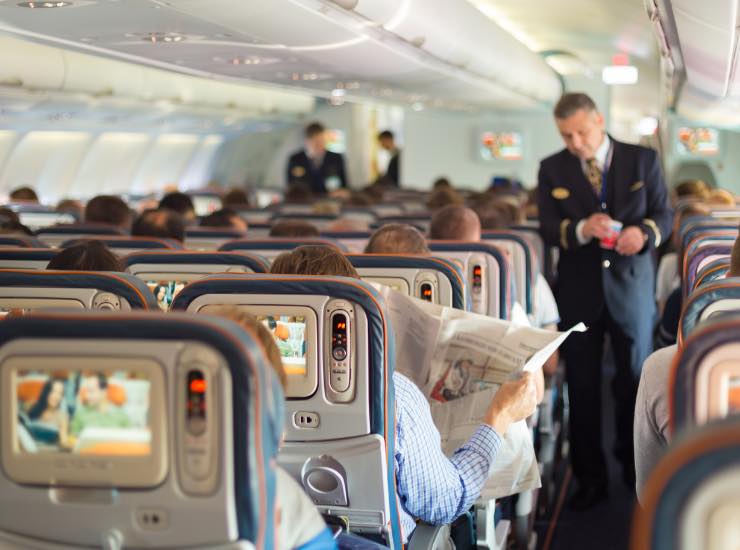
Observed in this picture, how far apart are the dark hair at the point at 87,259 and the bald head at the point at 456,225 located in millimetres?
2071

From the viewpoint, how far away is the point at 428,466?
3268 mm

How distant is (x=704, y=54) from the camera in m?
7.30

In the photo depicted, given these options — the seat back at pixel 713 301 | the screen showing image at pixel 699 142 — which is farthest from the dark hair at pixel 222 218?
the screen showing image at pixel 699 142

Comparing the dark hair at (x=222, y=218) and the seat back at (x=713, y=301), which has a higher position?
the seat back at (x=713, y=301)

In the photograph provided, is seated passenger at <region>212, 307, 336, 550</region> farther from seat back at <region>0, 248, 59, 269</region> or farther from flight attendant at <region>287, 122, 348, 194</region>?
flight attendant at <region>287, 122, 348, 194</region>

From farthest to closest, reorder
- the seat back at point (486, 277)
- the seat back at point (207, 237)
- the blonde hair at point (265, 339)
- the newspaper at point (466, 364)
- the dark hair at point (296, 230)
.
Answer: the seat back at point (207, 237), the dark hair at point (296, 230), the seat back at point (486, 277), the newspaper at point (466, 364), the blonde hair at point (265, 339)

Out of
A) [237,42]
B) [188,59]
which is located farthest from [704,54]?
[188,59]

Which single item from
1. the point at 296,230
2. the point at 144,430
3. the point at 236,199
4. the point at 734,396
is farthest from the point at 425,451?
the point at 236,199

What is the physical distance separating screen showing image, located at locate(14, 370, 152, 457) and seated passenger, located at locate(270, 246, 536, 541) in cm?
131

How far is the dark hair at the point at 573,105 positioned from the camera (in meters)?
5.62

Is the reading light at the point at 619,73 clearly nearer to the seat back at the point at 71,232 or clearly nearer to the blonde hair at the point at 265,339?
the seat back at the point at 71,232

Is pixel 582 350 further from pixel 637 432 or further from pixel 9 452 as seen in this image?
pixel 9 452

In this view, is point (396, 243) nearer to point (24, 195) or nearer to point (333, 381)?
point (333, 381)

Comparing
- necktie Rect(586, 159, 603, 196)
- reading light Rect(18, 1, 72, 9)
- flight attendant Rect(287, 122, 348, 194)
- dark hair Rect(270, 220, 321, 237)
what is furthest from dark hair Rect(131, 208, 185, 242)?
flight attendant Rect(287, 122, 348, 194)
